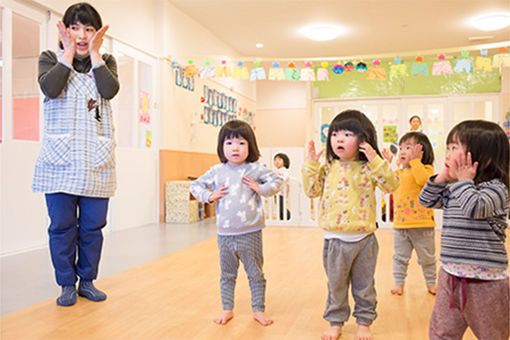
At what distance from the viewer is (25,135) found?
376 cm

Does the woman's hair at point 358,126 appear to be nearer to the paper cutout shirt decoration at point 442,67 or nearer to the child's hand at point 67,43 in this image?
the child's hand at point 67,43

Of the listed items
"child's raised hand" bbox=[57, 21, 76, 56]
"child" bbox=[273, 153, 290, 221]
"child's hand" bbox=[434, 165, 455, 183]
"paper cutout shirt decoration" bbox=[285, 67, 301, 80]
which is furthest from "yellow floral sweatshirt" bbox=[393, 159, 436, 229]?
"paper cutout shirt decoration" bbox=[285, 67, 301, 80]

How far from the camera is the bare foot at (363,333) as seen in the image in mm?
1683

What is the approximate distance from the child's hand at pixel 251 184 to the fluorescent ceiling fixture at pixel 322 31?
223 inches

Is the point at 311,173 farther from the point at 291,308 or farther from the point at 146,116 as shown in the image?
the point at 146,116

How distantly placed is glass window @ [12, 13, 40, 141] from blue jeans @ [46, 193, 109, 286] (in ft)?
6.24

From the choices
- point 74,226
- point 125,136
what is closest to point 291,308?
point 74,226

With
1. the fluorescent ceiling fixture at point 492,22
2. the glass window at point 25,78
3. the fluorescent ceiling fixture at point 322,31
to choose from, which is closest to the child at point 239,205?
the glass window at point 25,78

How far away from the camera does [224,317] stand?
1894 mm

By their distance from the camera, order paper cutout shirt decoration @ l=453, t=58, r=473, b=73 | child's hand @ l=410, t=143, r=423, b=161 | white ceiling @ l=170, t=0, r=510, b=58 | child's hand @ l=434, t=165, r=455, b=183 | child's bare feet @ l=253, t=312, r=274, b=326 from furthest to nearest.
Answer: white ceiling @ l=170, t=0, r=510, b=58, paper cutout shirt decoration @ l=453, t=58, r=473, b=73, child's hand @ l=410, t=143, r=423, b=161, child's bare feet @ l=253, t=312, r=274, b=326, child's hand @ l=434, t=165, r=455, b=183

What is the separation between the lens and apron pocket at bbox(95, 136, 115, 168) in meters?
2.18

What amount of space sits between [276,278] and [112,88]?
1.43 metres

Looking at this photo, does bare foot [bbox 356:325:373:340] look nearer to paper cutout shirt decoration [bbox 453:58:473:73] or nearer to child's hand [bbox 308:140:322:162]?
child's hand [bbox 308:140:322:162]

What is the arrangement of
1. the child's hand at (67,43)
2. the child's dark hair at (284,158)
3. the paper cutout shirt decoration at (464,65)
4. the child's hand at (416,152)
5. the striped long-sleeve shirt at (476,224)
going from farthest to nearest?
the child's dark hair at (284,158) < the paper cutout shirt decoration at (464,65) < the child's hand at (416,152) < the child's hand at (67,43) < the striped long-sleeve shirt at (476,224)
